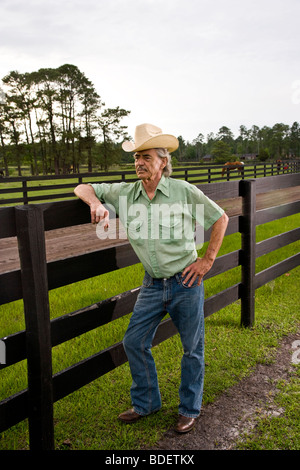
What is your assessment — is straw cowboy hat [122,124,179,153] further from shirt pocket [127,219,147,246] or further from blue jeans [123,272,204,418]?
blue jeans [123,272,204,418]

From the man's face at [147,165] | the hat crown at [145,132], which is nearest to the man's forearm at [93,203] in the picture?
the man's face at [147,165]

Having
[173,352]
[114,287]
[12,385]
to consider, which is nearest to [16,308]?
[114,287]

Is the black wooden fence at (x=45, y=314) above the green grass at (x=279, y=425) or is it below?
above

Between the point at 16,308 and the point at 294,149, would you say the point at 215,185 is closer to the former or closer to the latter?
the point at 16,308

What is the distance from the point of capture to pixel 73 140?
5734 cm

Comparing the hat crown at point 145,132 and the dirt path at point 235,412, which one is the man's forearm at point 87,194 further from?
the dirt path at point 235,412

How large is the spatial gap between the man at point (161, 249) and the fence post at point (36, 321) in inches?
16.7

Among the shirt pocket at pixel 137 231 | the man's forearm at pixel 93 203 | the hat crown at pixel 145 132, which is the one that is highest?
the hat crown at pixel 145 132

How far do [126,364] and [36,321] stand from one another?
63.6 inches

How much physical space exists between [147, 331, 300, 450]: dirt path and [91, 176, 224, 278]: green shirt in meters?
1.05

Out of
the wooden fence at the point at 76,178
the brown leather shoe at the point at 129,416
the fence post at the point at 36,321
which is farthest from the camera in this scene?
the wooden fence at the point at 76,178

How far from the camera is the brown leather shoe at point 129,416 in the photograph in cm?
286

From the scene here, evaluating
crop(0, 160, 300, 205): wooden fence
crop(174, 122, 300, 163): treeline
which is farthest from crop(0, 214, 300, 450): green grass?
crop(174, 122, 300, 163): treeline

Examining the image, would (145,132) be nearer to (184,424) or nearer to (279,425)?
(184,424)
